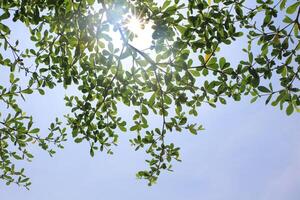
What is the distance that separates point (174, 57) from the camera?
580 centimetres

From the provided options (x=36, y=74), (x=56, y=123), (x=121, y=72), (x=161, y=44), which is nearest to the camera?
(x=161, y=44)

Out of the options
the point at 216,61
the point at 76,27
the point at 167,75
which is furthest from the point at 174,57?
the point at 76,27

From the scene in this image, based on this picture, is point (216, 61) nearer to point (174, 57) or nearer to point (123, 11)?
point (174, 57)

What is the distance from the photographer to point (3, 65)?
8133 millimetres

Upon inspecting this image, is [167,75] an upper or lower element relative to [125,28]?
lower

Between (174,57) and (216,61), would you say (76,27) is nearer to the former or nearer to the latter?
(174,57)

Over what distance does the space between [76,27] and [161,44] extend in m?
2.09

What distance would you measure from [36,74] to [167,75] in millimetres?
3683

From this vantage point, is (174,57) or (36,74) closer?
(174,57)

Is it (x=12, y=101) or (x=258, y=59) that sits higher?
(x=12, y=101)

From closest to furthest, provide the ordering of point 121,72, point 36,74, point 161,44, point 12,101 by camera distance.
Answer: point 161,44 → point 121,72 → point 36,74 → point 12,101

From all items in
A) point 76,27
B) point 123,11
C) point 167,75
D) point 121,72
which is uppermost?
point 76,27

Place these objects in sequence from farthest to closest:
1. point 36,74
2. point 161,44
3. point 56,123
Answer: point 56,123, point 36,74, point 161,44

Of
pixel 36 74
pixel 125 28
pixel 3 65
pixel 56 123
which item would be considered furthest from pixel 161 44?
pixel 56 123
